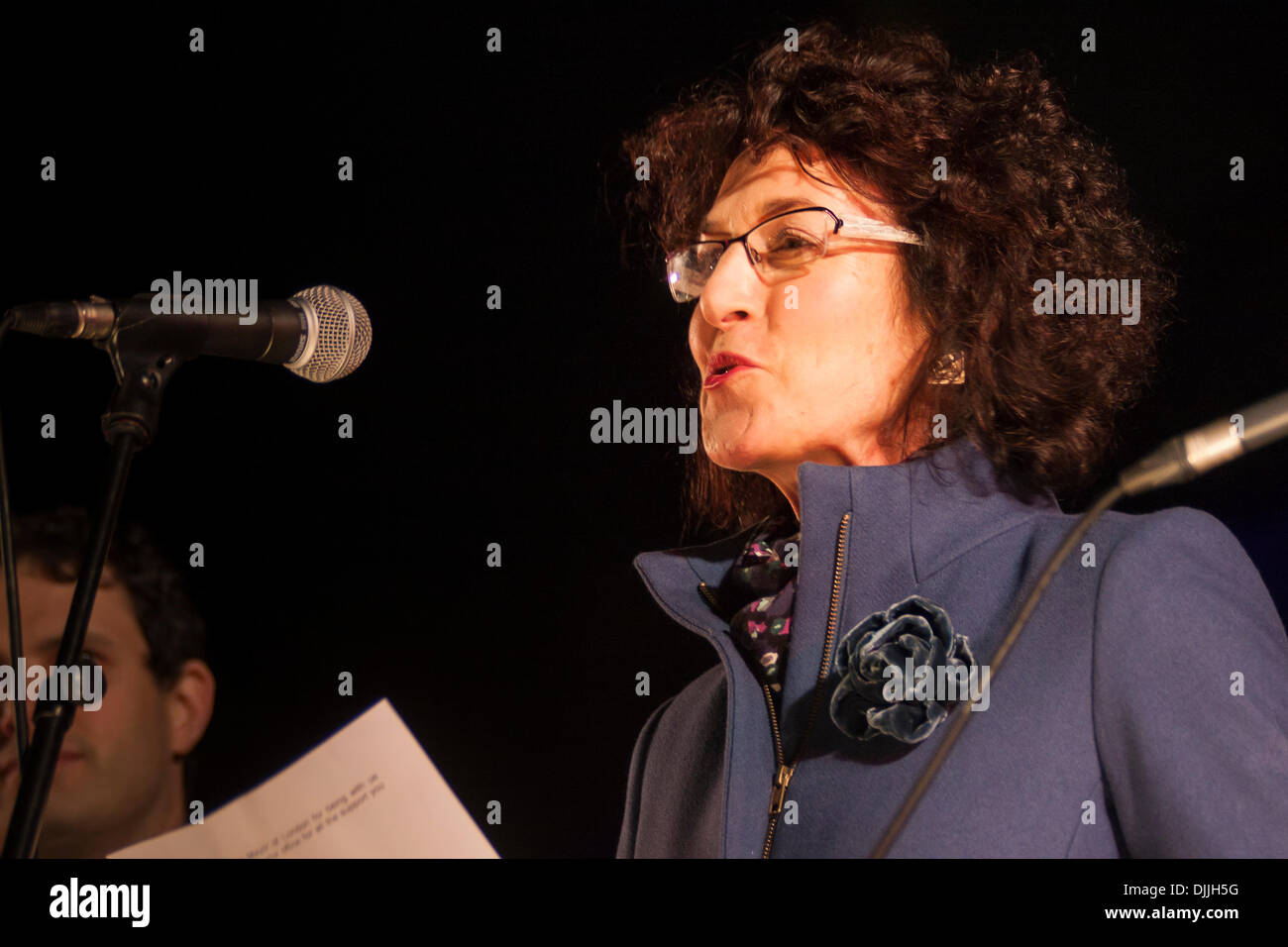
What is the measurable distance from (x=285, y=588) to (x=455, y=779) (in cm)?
52

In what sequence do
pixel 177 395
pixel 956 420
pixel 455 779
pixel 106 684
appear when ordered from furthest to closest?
pixel 177 395
pixel 455 779
pixel 106 684
pixel 956 420

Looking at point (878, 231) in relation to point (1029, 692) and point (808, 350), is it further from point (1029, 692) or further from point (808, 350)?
point (1029, 692)

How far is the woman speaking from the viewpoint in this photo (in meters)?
1.28

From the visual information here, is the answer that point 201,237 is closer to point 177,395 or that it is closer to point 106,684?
→ point 177,395

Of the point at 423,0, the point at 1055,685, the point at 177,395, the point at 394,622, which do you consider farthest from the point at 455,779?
the point at 423,0

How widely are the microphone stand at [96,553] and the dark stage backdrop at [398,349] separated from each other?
1146 millimetres

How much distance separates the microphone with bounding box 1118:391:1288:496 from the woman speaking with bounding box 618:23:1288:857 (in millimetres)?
389

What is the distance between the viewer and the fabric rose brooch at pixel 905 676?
1328mm

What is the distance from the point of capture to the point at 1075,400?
1.81 metres

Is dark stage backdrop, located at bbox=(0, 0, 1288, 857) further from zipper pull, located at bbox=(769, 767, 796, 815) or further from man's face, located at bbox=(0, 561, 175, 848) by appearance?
zipper pull, located at bbox=(769, 767, 796, 815)

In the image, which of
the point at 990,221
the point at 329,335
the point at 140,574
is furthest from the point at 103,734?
the point at 990,221

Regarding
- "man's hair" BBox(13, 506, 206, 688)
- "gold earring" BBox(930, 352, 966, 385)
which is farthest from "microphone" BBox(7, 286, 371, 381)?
"man's hair" BBox(13, 506, 206, 688)

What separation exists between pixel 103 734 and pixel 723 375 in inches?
48.9
